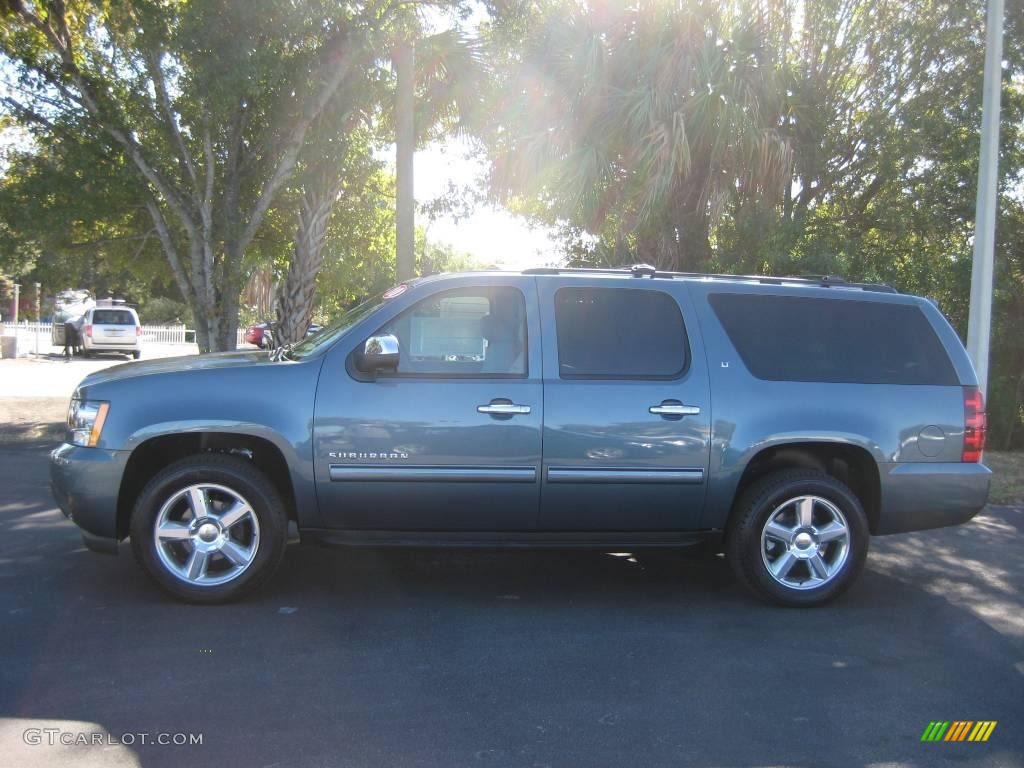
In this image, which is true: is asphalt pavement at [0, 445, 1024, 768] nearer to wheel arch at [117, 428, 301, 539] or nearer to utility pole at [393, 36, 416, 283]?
wheel arch at [117, 428, 301, 539]

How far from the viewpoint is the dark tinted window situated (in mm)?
5480

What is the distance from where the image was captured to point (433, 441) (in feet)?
17.3

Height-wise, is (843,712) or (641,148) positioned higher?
(641,148)

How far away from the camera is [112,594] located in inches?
215

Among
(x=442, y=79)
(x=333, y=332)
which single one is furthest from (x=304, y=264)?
(x=333, y=332)

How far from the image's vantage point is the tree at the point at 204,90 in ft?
36.9

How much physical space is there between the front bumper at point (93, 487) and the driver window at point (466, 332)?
5.47 feet

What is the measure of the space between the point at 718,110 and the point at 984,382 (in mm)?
5285

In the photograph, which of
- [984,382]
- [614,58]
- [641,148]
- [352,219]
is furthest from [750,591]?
[352,219]

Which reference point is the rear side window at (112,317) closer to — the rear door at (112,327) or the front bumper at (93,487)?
the rear door at (112,327)

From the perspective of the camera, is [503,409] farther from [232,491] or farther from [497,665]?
[232,491]

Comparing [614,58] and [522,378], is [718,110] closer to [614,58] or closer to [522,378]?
[614,58]

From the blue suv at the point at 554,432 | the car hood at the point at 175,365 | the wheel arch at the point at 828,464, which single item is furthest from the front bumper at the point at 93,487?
the wheel arch at the point at 828,464

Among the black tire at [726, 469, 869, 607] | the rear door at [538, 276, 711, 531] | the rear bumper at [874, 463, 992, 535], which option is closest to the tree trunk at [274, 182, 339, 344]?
the rear door at [538, 276, 711, 531]
